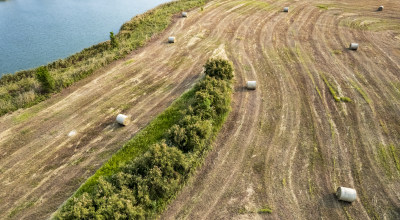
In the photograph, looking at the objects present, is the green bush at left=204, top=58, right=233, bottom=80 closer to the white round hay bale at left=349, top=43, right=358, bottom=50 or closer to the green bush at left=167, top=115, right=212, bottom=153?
the green bush at left=167, top=115, right=212, bottom=153

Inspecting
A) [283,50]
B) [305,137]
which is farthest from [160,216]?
[283,50]

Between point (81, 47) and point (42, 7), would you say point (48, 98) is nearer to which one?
point (81, 47)

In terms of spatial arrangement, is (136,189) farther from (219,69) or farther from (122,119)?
(219,69)

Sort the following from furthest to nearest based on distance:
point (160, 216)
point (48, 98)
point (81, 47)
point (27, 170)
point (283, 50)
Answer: point (81, 47) → point (283, 50) → point (48, 98) → point (27, 170) → point (160, 216)

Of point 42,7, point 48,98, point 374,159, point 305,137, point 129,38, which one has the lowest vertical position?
point 374,159

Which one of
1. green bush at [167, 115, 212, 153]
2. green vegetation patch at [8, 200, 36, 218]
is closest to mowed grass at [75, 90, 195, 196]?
green bush at [167, 115, 212, 153]

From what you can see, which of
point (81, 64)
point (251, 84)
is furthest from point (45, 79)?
point (251, 84)

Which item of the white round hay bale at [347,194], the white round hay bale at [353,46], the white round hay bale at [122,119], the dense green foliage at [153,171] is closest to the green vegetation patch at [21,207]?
the dense green foliage at [153,171]

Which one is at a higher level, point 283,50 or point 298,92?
point 283,50
